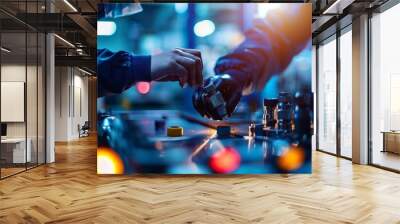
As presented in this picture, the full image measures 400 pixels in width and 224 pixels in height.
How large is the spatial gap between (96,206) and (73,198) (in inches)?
24.8

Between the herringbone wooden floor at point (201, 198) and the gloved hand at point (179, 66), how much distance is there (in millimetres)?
1814

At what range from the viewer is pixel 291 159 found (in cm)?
674

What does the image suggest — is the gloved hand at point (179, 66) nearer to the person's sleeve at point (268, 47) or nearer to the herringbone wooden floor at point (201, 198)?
the person's sleeve at point (268, 47)

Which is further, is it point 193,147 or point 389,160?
point 389,160

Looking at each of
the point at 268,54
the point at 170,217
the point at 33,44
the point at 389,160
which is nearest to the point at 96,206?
the point at 170,217

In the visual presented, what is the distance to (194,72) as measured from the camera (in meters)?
6.71

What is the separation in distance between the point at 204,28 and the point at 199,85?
1050 millimetres

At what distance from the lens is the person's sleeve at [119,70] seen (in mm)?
6691

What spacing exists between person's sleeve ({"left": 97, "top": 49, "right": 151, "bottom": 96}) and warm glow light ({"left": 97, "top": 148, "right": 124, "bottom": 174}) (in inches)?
42.4

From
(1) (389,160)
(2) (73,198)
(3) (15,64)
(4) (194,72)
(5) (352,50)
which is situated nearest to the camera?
(2) (73,198)

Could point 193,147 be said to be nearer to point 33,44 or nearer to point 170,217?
point 170,217

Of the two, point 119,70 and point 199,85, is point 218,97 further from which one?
point 119,70

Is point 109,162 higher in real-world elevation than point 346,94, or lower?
lower

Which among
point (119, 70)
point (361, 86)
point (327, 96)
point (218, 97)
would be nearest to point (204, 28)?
point (218, 97)
